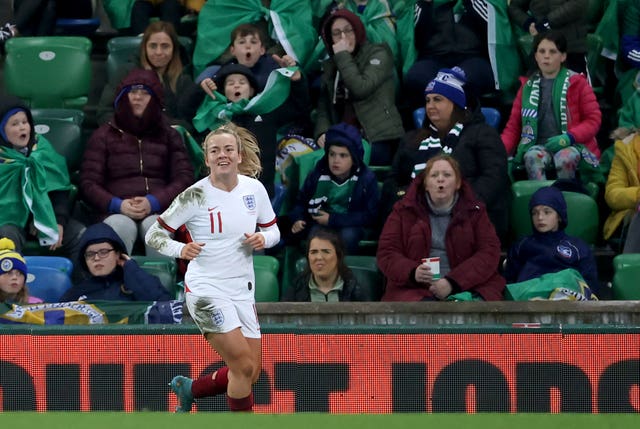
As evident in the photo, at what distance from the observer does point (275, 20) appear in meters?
10.3

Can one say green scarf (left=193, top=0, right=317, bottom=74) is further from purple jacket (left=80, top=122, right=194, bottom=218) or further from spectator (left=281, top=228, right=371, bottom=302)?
spectator (left=281, top=228, right=371, bottom=302)

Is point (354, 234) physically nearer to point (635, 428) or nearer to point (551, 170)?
point (551, 170)

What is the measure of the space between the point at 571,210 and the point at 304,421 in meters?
3.93

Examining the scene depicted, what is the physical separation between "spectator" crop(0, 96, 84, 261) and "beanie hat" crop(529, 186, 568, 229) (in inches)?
109

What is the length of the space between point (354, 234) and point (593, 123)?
1.77m

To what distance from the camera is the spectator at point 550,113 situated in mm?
9562

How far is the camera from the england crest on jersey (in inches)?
272

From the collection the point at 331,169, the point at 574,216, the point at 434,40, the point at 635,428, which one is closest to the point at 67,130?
the point at 331,169

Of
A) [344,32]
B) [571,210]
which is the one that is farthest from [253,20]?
[571,210]

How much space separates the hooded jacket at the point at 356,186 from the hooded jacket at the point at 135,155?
2.78 feet

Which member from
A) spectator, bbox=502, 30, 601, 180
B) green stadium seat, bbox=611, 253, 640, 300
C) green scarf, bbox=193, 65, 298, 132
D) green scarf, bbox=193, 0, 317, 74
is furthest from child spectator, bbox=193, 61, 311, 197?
green stadium seat, bbox=611, 253, 640, 300

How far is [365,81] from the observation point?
32.0 ft

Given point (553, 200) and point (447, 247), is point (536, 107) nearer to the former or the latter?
point (553, 200)

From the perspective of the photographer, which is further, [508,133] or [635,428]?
[508,133]
